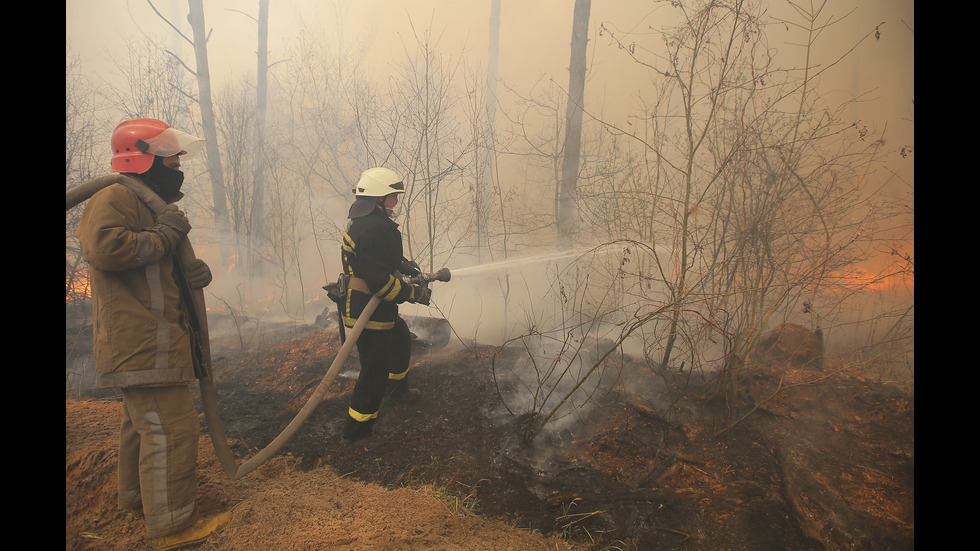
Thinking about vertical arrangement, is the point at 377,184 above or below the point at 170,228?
above

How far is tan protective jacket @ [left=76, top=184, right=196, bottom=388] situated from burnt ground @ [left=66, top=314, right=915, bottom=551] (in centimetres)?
106

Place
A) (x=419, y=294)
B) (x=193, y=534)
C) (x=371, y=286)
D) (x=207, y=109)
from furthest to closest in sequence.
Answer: (x=207, y=109), (x=419, y=294), (x=371, y=286), (x=193, y=534)

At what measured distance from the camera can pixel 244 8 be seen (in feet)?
42.8

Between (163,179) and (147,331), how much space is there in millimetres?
959

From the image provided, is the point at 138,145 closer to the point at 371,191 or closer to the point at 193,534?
the point at 371,191

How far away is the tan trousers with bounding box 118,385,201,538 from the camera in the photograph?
2.38 metres

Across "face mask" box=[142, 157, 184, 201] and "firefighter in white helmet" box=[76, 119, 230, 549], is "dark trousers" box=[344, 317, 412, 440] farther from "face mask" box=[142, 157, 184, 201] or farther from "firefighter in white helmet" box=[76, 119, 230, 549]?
"face mask" box=[142, 157, 184, 201]

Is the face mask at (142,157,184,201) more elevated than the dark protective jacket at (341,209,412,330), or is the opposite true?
the face mask at (142,157,184,201)

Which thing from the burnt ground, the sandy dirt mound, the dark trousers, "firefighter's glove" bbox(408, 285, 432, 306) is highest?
"firefighter's glove" bbox(408, 285, 432, 306)

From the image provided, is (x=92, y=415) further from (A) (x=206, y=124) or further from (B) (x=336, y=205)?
(A) (x=206, y=124)

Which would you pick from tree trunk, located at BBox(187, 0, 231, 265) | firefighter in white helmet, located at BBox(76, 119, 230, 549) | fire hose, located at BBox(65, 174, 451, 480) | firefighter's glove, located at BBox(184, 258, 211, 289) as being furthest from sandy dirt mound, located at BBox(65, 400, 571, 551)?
tree trunk, located at BBox(187, 0, 231, 265)

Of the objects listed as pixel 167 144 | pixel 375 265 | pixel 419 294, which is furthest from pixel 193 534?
pixel 167 144

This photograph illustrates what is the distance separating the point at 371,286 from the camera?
11.5ft

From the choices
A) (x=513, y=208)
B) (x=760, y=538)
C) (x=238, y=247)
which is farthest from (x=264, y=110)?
(x=760, y=538)
